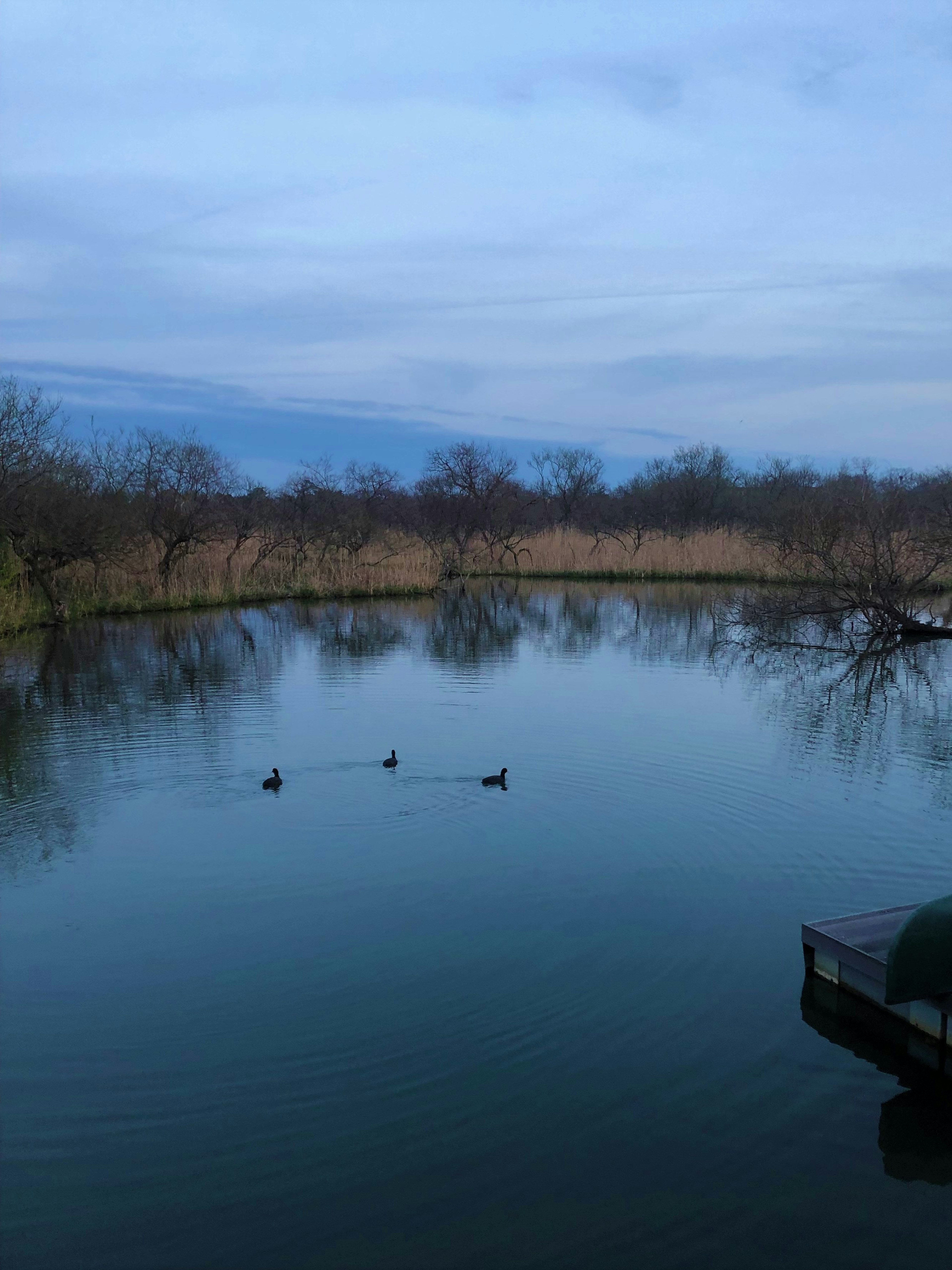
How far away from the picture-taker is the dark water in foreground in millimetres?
3639

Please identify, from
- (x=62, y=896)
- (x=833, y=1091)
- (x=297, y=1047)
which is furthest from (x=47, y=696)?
(x=833, y=1091)

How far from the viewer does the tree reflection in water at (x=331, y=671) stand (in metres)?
9.84

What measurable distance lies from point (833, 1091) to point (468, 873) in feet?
10.4

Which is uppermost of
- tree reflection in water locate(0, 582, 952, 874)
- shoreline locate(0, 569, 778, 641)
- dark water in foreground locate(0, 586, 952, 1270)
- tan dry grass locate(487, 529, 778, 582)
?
tan dry grass locate(487, 529, 778, 582)

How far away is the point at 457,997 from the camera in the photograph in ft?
17.3

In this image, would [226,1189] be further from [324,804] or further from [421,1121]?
[324,804]

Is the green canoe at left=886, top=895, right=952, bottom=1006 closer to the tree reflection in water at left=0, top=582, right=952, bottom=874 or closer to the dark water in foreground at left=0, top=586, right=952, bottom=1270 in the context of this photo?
the dark water in foreground at left=0, top=586, right=952, bottom=1270

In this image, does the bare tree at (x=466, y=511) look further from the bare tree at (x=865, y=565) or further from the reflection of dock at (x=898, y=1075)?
the reflection of dock at (x=898, y=1075)

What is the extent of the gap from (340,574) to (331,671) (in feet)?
51.0

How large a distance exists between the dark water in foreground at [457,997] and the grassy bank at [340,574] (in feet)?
45.8

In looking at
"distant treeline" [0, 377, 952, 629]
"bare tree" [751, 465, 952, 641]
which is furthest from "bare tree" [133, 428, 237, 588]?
"bare tree" [751, 465, 952, 641]

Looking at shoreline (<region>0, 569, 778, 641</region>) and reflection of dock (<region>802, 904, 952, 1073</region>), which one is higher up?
shoreline (<region>0, 569, 778, 641</region>)

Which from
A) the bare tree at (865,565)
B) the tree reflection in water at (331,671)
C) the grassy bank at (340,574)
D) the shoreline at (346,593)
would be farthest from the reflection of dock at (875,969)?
the grassy bank at (340,574)

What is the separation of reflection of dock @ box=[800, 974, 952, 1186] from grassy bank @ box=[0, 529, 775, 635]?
63.7 ft
